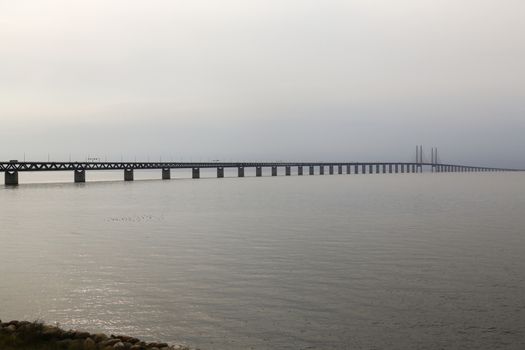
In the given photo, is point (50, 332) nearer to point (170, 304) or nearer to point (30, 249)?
point (170, 304)

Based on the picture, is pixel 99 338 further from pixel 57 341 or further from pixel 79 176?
pixel 79 176

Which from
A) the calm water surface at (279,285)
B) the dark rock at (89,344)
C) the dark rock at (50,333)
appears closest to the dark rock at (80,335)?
the dark rock at (50,333)

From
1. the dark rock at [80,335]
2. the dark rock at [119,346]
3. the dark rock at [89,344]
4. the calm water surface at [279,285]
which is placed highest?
the dark rock at [89,344]

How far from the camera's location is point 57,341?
488 inches

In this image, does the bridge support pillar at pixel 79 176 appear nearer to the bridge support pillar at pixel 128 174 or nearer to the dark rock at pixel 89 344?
the bridge support pillar at pixel 128 174

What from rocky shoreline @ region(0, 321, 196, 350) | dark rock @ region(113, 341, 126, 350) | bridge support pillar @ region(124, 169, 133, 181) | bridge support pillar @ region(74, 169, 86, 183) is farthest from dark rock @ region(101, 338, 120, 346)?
bridge support pillar @ region(124, 169, 133, 181)

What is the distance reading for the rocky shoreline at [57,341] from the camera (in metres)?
11.9

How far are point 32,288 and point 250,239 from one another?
16132mm

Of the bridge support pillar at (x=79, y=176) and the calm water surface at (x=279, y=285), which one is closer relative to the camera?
the calm water surface at (x=279, y=285)

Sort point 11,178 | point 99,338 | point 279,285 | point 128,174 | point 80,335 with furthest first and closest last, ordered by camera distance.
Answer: point 128,174, point 11,178, point 279,285, point 80,335, point 99,338

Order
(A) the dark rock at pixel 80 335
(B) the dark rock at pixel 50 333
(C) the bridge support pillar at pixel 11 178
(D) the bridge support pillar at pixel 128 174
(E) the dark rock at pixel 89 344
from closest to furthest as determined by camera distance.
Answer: (E) the dark rock at pixel 89 344 → (B) the dark rock at pixel 50 333 → (A) the dark rock at pixel 80 335 → (C) the bridge support pillar at pixel 11 178 → (D) the bridge support pillar at pixel 128 174

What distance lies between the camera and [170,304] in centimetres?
1778

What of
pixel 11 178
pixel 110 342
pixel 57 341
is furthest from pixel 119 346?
pixel 11 178

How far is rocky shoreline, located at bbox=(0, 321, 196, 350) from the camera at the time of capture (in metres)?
11.9
